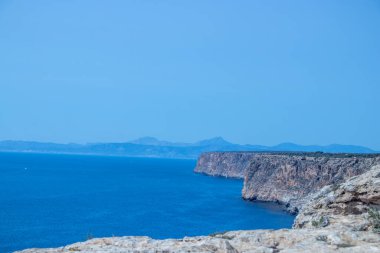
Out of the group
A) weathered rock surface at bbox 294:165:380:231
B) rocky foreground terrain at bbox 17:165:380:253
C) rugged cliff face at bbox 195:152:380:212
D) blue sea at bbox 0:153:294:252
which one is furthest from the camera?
rugged cliff face at bbox 195:152:380:212

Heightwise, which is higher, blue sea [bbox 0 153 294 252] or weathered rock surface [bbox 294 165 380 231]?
weathered rock surface [bbox 294 165 380 231]

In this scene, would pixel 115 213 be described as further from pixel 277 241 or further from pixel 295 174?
pixel 277 241

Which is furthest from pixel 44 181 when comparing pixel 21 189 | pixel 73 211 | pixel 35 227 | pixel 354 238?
pixel 354 238

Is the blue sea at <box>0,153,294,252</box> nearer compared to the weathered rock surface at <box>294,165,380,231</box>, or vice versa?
the weathered rock surface at <box>294,165,380,231</box>

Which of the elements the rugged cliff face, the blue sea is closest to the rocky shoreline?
the blue sea

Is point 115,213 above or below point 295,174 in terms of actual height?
below

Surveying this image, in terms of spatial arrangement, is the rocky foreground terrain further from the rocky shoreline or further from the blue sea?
the blue sea

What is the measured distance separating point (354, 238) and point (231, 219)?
2431 inches

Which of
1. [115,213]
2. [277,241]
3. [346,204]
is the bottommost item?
[115,213]

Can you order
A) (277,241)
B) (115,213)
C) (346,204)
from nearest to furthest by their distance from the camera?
(277,241) → (346,204) → (115,213)

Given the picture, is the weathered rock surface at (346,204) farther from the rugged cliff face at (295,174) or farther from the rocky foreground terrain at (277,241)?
the rugged cliff face at (295,174)

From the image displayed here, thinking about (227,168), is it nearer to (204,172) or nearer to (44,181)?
(204,172)

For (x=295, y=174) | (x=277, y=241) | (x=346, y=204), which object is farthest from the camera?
(x=295, y=174)

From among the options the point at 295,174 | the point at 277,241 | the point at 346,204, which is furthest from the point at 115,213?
the point at 277,241
